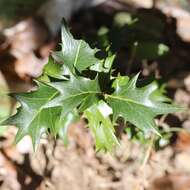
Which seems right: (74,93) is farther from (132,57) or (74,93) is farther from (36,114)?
(132,57)

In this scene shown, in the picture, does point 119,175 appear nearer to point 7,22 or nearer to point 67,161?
point 67,161

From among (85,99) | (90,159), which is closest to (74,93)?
(85,99)

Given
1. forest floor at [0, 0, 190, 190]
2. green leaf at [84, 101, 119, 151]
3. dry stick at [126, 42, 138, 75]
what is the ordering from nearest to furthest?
green leaf at [84, 101, 119, 151] < forest floor at [0, 0, 190, 190] < dry stick at [126, 42, 138, 75]

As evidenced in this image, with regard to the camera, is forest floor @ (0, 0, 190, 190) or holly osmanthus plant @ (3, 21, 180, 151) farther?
forest floor @ (0, 0, 190, 190)

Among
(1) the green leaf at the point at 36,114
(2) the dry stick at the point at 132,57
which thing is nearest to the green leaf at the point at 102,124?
(1) the green leaf at the point at 36,114

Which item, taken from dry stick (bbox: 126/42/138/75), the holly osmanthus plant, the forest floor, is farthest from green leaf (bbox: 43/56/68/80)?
dry stick (bbox: 126/42/138/75)

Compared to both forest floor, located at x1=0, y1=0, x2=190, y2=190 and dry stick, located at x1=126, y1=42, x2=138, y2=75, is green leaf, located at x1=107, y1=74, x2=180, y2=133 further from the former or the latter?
dry stick, located at x1=126, y1=42, x2=138, y2=75

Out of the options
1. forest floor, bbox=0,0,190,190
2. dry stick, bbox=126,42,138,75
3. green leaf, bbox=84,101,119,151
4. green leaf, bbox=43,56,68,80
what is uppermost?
green leaf, bbox=43,56,68,80
